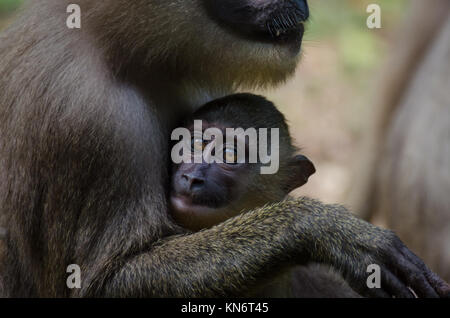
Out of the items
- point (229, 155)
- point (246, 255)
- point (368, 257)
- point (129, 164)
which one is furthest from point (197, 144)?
point (368, 257)

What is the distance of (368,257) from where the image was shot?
3.87m

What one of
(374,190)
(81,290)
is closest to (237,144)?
(81,290)

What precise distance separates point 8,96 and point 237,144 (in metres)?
1.28

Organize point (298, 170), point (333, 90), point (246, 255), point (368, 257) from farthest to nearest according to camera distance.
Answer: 1. point (333, 90)
2. point (298, 170)
3. point (246, 255)
4. point (368, 257)

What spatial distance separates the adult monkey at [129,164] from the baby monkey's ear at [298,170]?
0.59 meters

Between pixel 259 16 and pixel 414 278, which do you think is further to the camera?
pixel 259 16

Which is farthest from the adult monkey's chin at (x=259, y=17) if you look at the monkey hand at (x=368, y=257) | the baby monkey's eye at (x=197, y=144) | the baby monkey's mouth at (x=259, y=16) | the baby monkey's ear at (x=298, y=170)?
the monkey hand at (x=368, y=257)

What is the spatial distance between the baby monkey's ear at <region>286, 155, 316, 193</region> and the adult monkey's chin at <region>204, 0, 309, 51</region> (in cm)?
77

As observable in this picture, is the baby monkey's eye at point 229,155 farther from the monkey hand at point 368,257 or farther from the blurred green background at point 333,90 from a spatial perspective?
Result: the blurred green background at point 333,90

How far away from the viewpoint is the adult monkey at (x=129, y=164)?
3984 mm

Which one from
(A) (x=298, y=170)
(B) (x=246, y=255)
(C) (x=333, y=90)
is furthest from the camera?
(C) (x=333, y=90)

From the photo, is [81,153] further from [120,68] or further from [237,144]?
[237,144]

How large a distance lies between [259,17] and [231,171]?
0.84m

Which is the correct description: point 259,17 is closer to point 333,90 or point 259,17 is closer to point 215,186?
point 215,186
